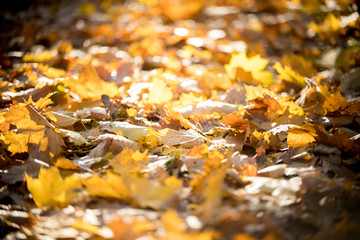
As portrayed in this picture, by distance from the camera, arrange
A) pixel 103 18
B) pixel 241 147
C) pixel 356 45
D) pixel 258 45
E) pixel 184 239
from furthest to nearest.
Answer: pixel 103 18
pixel 258 45
pixel 356 45
pixel 241 147
pixel 184 239

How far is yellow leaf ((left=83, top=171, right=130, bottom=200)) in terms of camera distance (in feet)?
2.57

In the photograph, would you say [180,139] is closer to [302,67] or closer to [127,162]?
[127,162]

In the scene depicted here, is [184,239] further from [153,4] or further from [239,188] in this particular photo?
[153,4]

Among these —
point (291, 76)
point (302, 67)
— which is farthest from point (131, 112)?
point (302, 67)

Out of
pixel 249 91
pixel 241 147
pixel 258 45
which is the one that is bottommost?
pixel 258 45

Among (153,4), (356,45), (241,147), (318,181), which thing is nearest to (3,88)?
(241,147)

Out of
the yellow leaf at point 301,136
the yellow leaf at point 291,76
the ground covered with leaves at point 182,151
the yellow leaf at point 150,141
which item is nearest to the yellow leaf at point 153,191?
the ground covered with leaves at point 182,151

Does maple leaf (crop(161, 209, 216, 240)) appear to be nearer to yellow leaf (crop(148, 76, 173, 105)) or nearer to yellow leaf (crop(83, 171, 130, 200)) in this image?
yellow leaf (crop(83, 171, 130, 200))

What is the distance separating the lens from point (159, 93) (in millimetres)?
Answer: 1447

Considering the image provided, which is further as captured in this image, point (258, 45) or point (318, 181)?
point (258, 45)

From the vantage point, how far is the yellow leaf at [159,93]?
1.43m

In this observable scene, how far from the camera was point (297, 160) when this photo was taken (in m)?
1.02

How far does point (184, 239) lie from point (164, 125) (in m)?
0.71

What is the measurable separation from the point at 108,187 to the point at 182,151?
371mm
